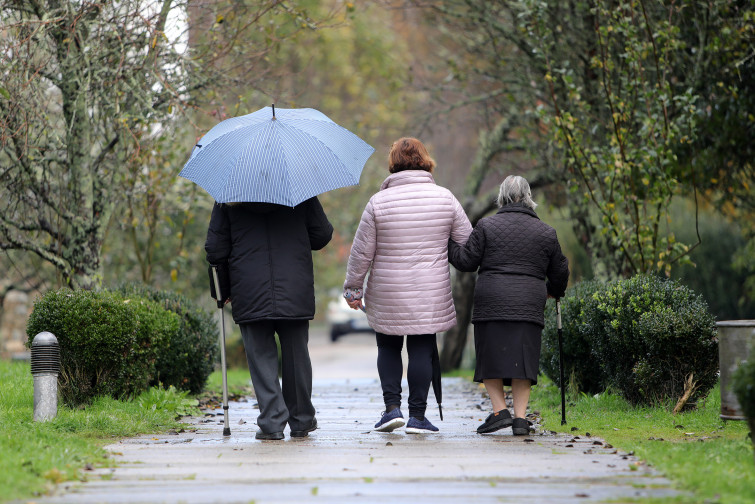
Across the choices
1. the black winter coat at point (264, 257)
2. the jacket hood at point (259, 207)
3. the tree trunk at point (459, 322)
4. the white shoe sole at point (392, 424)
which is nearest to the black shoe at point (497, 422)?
the white shoe sole at point (392, 424)

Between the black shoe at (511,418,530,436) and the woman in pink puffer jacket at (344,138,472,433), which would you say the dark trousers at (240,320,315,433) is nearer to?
the woman in pink puffer jacket at (344,138,472,433)

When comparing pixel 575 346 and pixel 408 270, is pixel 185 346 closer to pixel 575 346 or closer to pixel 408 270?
pixel 408 270

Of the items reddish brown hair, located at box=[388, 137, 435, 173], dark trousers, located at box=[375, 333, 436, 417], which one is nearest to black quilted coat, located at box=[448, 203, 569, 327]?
dark trousers, located at box=[375, 333, 436, 417]

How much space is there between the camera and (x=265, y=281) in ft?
21.8

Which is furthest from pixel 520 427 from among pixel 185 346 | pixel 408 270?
pixel 185 346

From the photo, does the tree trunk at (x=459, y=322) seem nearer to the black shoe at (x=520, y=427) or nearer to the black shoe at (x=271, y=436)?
the black shoe at (x=520, y=427)

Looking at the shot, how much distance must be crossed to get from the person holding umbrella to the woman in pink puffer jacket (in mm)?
337

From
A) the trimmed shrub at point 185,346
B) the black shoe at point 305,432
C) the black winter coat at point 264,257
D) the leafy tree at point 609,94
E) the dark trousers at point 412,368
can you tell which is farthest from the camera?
the leafy tree at point 609,94

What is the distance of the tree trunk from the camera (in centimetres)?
1546

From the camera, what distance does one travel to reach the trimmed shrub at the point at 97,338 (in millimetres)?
7574

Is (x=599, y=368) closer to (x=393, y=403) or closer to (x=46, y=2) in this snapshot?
(x=393, y=403)

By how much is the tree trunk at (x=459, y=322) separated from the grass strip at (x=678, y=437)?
577cm

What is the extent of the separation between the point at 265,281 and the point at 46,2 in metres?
3.98

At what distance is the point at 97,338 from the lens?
756cm
